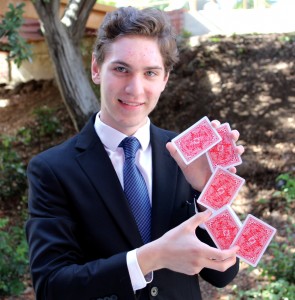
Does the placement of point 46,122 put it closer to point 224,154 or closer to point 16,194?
point 16,194

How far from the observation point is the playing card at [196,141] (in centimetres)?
169

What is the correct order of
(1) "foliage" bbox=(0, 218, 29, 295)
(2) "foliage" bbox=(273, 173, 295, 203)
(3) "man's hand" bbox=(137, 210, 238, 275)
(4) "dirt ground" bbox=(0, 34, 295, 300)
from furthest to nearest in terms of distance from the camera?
(4) "dirt ground" bbox=(0, 34, 295, 300)
(2) "foliage" bbox=(273, 173, 295, 203)
(1) "foliage" bbox=(0, 218, 29, 295)
(3) "man's hand" bbox=(137, 210, 238, 275)

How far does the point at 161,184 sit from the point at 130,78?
1.29 feet

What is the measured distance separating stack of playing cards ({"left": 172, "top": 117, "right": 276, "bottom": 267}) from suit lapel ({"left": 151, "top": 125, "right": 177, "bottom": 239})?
0.12 m

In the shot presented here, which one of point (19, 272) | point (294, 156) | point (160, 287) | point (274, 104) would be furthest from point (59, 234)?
point (274, 104)

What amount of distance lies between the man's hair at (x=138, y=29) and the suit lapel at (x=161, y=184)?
0.98ft

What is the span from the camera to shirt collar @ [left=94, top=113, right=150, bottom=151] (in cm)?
176

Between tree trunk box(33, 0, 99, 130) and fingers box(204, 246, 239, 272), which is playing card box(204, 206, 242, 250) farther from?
tree trunk box(33, 0, 99, 130)

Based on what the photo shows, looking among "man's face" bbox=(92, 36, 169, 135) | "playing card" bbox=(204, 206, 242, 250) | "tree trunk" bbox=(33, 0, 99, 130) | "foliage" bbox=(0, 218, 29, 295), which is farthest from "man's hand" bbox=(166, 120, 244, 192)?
"tree trunk" bbox=(33, 0, 99, 130)

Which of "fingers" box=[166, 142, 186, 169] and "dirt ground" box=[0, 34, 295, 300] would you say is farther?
"dirt ground" box=[0, 34, 295, 300]

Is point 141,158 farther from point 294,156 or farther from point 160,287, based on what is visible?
point 294,156

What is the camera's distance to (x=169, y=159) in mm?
1842

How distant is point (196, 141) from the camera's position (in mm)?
1724

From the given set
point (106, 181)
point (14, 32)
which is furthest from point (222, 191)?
point (14, 32)
